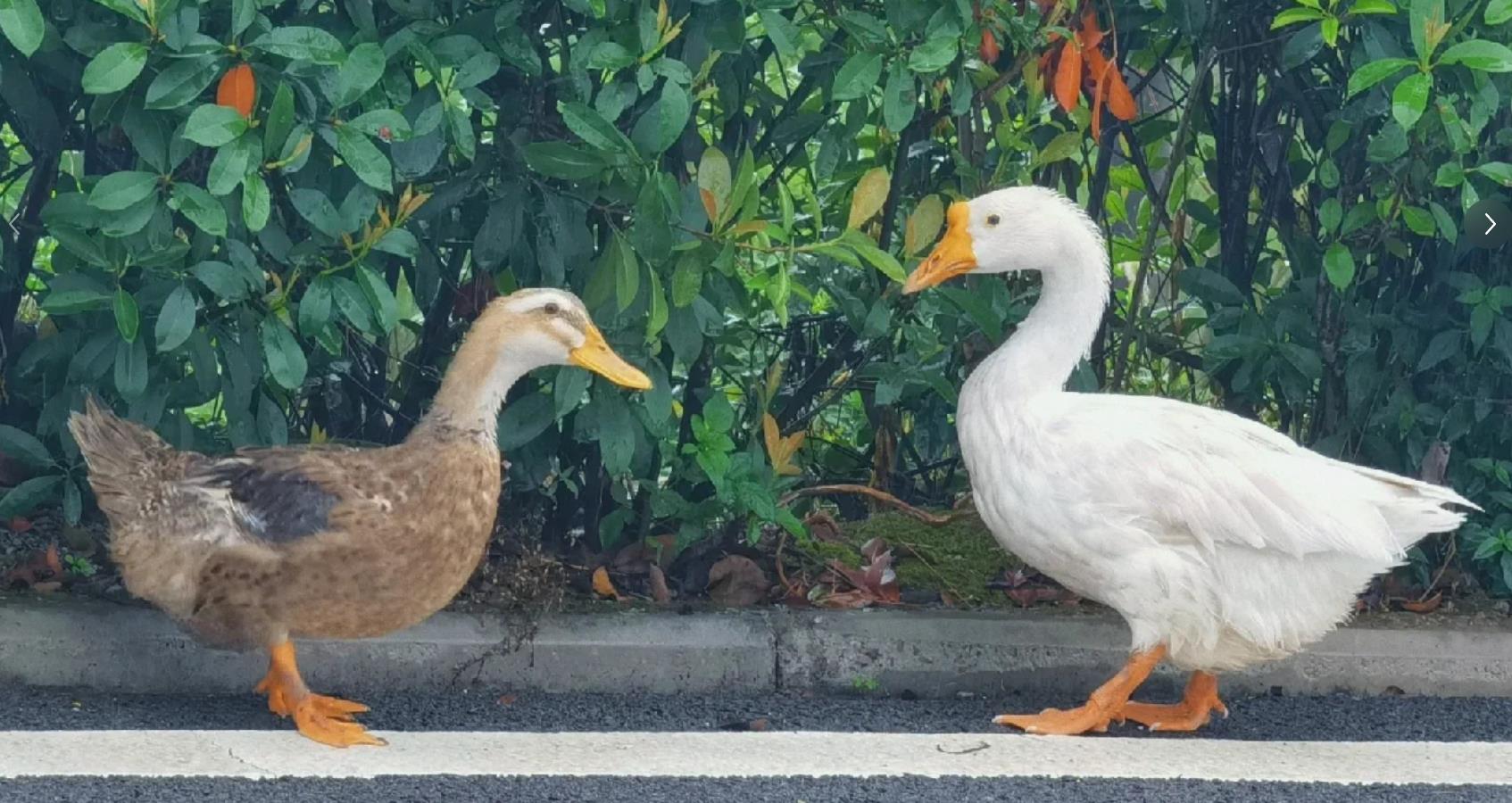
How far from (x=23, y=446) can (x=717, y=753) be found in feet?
6.62

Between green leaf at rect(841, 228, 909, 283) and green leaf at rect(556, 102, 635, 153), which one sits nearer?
green leaf at rect(556, 102, 635, 153)

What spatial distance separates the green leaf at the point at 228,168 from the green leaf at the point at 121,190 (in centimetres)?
19

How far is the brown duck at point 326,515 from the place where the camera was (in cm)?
452

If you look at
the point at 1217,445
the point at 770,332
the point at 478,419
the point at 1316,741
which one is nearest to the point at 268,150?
the point at 478,419

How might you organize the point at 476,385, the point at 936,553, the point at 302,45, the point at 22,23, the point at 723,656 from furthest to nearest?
the point at 936,553, the point at 723,656, the point at 476,385, the point at 302,45, the point at 22,23

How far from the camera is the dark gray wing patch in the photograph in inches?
178

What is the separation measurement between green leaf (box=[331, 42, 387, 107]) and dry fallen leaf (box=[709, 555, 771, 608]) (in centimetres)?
176

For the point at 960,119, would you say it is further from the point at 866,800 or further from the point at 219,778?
the point at 219,778

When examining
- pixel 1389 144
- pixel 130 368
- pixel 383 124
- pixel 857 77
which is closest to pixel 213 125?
pixel 383 124

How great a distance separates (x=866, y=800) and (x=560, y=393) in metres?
1.37

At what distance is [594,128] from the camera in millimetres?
4598

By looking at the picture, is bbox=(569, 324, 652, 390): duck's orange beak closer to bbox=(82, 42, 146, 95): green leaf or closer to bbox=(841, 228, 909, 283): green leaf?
bbox=(841, 228, 909, 283): green leaf

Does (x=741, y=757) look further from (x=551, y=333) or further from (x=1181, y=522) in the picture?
(x=1181, y=522)

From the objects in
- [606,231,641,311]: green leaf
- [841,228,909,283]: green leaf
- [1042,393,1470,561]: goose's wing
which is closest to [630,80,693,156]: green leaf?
[606,231,641,311]: green leaf
